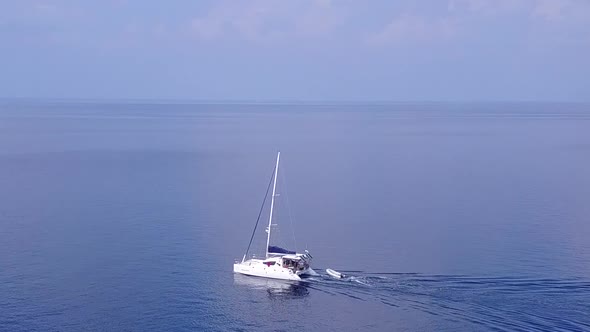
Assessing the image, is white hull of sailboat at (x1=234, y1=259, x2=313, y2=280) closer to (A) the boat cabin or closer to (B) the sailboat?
(B) the sailboat

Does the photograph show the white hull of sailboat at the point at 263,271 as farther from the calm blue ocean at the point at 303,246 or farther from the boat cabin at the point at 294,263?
the calm blue ocean at the point at 303,246

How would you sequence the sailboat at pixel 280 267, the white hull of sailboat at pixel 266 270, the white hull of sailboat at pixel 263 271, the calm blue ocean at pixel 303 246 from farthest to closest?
1. the white hull of sailboat at pixel 263 271
2. the sailboat at pixel 280 267
3. the white hull of sailboat at pixel 266 270
4. the calm blue ocean at pixel 303 246

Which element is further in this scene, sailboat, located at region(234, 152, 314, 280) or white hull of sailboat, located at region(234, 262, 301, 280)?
white hull of sailboat, located at region(234, 262, 301, 280)

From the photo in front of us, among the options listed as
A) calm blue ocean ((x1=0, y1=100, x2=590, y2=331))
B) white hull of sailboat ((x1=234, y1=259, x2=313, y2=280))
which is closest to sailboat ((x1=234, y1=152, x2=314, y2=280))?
white hull of sailboat ((x1=234, y1=259, x2=313, y2=280))

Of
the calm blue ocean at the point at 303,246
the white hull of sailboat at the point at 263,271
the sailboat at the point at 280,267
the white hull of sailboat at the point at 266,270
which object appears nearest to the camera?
A: the calm blue ocean at the point at 303,246

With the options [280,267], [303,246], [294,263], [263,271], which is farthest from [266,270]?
[303,246]

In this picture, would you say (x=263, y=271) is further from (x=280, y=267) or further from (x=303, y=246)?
(x=303, y=246)

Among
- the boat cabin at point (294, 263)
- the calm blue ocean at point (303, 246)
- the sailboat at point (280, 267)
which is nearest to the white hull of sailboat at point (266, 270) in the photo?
the sailboat at point (280, 267)

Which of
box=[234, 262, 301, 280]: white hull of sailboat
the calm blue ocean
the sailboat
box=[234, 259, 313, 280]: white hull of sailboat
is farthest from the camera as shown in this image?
box=[234, 262, 301, 280]: white hull of sailboat

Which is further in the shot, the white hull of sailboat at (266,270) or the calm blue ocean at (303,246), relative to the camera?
the white hull of sailboat at (266,270)
